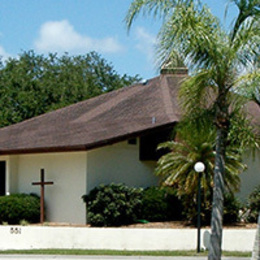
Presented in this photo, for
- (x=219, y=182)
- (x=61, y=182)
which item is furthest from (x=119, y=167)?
(x=219, y=182)

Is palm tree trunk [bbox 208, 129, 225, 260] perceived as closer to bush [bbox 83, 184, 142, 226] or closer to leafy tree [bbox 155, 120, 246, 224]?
leafy tree [bbox 155, 120, 246, 224]

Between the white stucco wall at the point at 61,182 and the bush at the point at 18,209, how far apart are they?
0.77m

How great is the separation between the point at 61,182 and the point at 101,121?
10.1 feet

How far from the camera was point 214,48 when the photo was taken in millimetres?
12789

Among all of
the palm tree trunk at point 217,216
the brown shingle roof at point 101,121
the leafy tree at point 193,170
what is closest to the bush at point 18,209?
the brown shingle roof at point 101,121

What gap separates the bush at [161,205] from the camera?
22359mm

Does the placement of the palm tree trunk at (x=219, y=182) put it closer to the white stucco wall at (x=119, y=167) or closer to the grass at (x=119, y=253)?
the grass at (x=119, y=253)

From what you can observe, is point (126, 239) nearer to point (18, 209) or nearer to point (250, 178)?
Result: point (18, 209)

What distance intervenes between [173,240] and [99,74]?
30.6 meters

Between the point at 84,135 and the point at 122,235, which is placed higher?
the point at 84,135

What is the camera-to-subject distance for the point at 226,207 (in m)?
21.3

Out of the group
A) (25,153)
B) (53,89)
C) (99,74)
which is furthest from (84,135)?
(99,74)

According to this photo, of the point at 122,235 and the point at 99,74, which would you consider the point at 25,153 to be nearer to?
the point at 122,235

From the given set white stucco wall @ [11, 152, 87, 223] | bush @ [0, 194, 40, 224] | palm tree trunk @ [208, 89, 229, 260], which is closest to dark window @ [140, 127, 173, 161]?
white stucco wall @ [11, 152, 87, 223]
